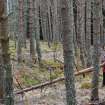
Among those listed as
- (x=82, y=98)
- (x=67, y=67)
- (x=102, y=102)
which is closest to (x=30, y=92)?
(x=82, y=98)

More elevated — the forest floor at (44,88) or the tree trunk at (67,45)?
the tree trunk at (67,45)

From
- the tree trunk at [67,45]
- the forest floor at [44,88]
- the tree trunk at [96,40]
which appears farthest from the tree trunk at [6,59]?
the forest floor at [44,88]

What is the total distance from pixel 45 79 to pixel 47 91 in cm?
225

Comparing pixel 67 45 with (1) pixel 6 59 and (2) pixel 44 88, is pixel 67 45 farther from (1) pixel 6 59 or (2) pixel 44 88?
(2) pixel 44 88

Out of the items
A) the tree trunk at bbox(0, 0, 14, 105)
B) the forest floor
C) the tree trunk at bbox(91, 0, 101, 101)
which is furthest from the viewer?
the forest floor

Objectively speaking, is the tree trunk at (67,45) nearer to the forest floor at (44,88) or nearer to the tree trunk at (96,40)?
the tree trunk at (96,40)

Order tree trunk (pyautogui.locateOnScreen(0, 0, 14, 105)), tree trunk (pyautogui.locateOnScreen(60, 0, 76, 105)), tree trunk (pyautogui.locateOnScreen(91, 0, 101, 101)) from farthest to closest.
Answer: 1. tree trunk (pyautogui.locateOnScreen(91, 0, 101, 101))
2. tree trunk (pyautogui.locateOnScreen(60, 0, 76, 105))
3. tree trunk (pyautogui.locateOnScreen(0, 0, 14, 105))

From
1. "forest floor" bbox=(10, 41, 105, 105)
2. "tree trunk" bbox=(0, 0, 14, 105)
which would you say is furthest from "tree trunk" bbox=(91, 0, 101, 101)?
"tree trunk" bbox=(0, 0, 14, 105)

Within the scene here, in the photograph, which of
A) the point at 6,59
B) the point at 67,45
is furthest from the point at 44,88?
the point at 6,59

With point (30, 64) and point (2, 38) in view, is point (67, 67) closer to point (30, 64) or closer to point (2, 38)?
point (2, 38)

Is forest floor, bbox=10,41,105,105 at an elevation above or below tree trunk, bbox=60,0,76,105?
below

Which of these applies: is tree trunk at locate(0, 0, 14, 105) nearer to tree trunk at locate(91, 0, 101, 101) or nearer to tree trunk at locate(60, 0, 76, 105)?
tree trunk at locate(60, 0, 76, 105)

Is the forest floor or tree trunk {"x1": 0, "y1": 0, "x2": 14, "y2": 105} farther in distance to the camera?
the forest floor

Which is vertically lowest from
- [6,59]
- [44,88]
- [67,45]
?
[44,88]
